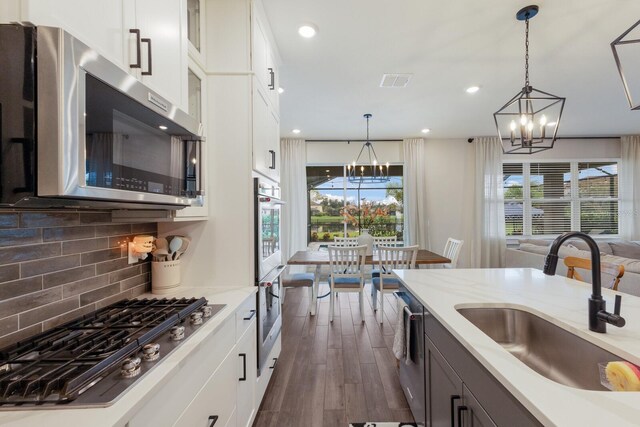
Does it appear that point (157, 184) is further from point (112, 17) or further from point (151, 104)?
point (112, 17)

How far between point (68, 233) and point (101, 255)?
0.66 feet

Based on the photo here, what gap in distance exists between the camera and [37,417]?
0.61 meters

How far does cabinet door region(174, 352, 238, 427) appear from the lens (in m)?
0.95

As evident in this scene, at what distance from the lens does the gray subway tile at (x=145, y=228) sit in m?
1.49

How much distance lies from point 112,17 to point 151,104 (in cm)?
27

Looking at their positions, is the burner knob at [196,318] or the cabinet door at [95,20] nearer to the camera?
the cabinet door at [95,20]

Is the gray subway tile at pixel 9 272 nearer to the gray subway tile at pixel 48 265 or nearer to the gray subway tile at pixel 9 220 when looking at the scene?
the gray subway tile at pixel 48 265

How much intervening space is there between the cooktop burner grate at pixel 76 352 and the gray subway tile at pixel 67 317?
0.14 feet

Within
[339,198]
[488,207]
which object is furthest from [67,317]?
[488,207]

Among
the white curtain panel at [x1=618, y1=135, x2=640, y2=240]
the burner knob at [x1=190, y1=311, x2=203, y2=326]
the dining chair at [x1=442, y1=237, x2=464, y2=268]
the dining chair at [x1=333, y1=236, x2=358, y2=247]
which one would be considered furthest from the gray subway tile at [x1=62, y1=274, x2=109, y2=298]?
the white curtain panel at [x1=618, y1=135, x2=640, y2=240]

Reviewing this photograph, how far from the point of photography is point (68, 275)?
3.60 feet

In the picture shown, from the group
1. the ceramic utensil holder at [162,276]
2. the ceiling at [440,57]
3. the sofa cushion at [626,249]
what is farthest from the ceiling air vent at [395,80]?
the sofa cushion at [626,249]

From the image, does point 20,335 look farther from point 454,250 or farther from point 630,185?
point 630,185

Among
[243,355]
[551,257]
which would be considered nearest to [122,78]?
[243,355]
